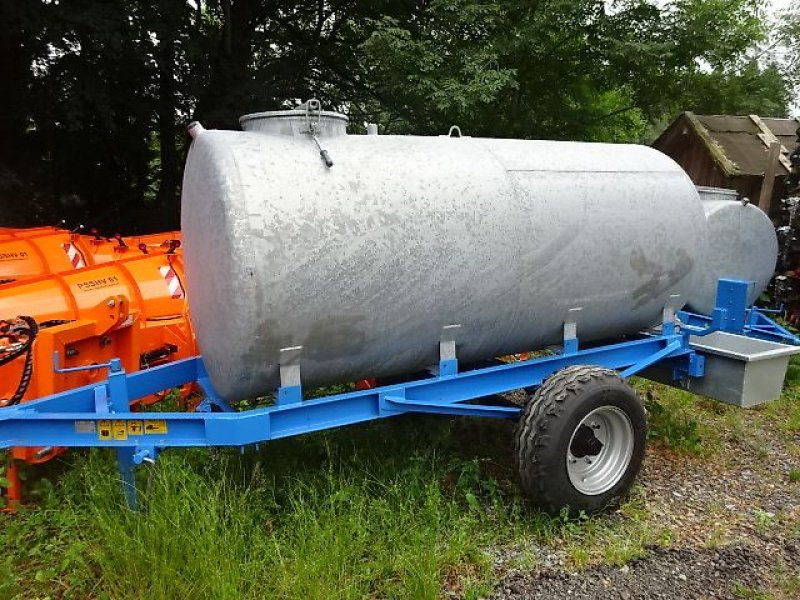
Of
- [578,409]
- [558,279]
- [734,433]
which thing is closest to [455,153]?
[558,279]

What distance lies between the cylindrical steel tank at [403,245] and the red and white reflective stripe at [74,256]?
11.2 ft

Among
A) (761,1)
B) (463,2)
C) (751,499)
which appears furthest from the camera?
(761,1)

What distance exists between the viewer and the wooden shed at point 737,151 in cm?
903

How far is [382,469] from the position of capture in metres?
4.04

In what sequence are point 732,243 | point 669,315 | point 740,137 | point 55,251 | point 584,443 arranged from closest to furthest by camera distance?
point 584,443 → point 669,315 → point 732,243 → point 55,251 → point 740,137

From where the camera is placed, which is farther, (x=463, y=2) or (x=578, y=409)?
(x=463, y=2)

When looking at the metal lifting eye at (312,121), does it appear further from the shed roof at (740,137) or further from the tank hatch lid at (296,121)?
the shed roof at (740,137)

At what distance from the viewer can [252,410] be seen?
3.13 m

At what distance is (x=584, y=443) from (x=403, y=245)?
1.66 m

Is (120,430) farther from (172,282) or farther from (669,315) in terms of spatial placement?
(669,315)

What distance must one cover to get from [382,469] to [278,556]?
1.03 meters

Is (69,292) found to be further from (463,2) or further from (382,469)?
(463,2)

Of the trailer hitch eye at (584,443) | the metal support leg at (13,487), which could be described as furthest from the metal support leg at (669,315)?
the metal support leg at (13,487)

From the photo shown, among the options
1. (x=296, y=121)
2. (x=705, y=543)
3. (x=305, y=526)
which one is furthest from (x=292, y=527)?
(x=705, y=543)
